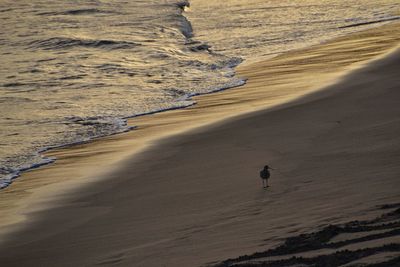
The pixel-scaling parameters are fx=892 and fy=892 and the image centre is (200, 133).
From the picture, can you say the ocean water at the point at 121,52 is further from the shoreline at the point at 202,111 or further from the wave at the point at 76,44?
the shoreline at the point at 202,111

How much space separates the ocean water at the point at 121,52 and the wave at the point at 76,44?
0.03 meters

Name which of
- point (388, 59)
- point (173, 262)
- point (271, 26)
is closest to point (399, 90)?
point (388, 59)

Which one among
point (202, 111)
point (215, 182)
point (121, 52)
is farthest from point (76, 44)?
point (215, 182)

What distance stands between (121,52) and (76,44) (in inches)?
81.6

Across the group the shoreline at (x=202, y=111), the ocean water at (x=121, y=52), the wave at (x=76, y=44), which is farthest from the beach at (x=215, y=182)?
the wave at (x=76, y=44)

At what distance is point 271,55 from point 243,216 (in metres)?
13.5

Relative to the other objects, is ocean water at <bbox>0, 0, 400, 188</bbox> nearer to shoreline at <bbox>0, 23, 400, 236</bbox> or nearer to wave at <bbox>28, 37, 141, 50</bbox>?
wave at <bbox>28, 37, 141, 50</bbox>

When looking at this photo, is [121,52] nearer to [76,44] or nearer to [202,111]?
[76,44]

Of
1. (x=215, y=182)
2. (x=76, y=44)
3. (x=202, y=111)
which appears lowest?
(x=215, y=182)

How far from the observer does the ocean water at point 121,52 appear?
15.0 m

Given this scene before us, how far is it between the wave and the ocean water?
3cm

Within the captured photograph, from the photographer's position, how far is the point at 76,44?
2450 cm

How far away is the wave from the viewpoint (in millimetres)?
24064

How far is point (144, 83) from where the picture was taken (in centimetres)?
1861
